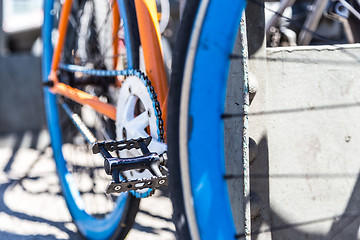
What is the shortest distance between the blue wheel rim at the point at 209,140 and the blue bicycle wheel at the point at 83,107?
2.68ft

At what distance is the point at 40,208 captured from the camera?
233 cm

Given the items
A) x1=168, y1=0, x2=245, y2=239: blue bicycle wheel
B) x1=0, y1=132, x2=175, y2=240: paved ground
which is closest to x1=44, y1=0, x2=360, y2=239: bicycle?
x1=168, y1=0, x2=245, y2=239: blue bicycle wheel

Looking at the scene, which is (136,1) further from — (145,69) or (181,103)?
(181,103)

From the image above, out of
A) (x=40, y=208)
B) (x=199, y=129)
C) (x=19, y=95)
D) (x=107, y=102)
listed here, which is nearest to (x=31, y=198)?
(x=40, y=208)

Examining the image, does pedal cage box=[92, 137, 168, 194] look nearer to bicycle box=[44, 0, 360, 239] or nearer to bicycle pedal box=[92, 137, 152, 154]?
bicycle pedal box=[92, 137, 152, 154]

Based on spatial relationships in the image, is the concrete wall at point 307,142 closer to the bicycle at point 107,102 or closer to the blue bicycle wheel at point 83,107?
the bicycle at point 107,102

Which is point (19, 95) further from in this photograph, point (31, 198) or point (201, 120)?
point (201, 120)

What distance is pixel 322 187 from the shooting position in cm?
142

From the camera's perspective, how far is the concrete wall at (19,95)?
4363mm

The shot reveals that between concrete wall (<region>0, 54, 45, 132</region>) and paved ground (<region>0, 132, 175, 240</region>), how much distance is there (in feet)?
3.40

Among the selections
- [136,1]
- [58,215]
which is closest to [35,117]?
[58,215]

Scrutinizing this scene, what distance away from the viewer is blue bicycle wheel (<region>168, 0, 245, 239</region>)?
793 millimetres

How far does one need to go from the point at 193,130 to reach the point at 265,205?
63 centimetres

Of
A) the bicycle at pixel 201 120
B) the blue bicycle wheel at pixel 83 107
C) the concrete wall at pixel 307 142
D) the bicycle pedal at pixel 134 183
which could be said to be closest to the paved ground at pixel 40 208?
the blue bicycle wheel at pixel 83 107
